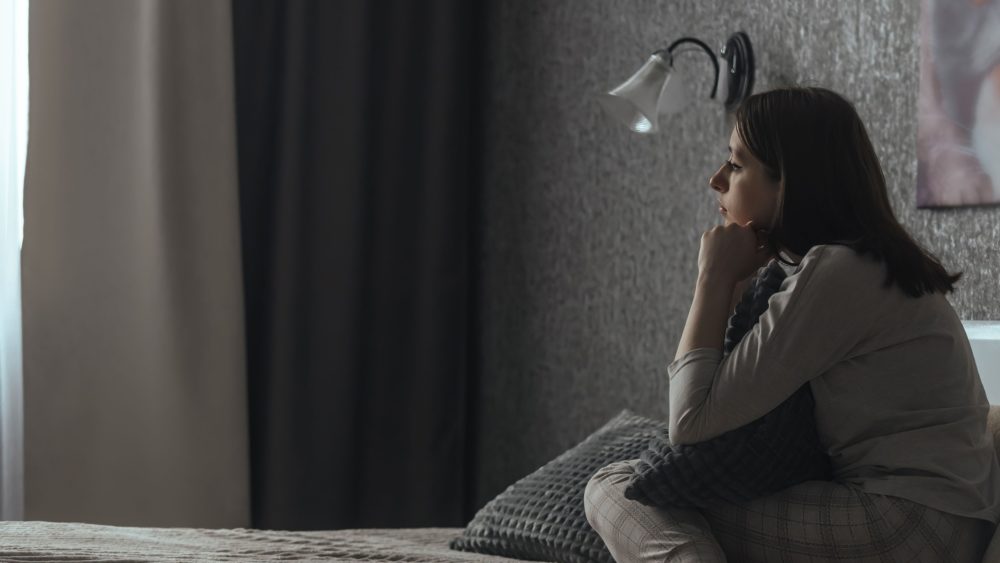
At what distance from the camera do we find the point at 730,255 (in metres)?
1.54

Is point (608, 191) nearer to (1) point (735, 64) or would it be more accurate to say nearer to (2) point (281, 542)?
(1) point (735, 64)

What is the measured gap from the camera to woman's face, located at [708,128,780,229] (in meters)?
1.56

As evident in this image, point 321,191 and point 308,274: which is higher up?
point 321,191

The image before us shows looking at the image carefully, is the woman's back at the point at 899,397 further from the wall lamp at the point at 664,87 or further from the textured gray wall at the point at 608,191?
the wall lamp at the point at 664,87

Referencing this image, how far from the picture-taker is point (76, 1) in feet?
9.60

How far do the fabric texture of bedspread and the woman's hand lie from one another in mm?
607

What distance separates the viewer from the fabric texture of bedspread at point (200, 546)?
61.9 inches

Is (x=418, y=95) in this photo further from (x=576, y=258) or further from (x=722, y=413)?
(x=722, y=413)

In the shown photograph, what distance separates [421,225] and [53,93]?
1.10m

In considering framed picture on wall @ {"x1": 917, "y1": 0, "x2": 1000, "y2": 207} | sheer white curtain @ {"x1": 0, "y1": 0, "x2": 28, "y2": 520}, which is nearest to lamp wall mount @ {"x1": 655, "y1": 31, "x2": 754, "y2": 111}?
framed picture on wall @ {"x1": 917, "y1": 0, "x2": 1000, "y2": 207}

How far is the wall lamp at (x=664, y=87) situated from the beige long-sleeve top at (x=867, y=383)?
1.16 metres

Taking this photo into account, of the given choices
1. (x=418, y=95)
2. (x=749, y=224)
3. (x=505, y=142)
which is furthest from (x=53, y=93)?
(x=749, y=224)

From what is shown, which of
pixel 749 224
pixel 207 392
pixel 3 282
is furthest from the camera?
pixel 207 392

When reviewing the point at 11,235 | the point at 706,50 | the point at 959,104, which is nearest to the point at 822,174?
the point at 959,104
